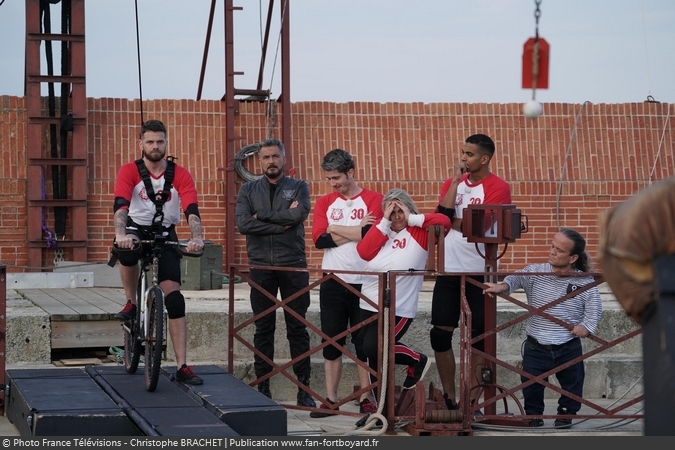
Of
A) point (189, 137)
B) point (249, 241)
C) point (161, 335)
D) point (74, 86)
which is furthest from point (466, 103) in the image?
point (161, 335)

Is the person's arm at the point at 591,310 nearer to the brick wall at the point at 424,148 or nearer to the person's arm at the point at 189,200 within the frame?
the person's arm at the point at 189,200

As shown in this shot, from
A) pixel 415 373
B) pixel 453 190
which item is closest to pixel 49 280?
pixel 415 373

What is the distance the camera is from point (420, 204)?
45.1ft

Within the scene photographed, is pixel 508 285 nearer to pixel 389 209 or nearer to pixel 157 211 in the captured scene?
pixel 389 209

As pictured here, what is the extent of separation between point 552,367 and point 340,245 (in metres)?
1.83

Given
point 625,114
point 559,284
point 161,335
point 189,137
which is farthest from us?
point 625,114

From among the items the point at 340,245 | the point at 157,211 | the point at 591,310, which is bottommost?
the point at 591,310

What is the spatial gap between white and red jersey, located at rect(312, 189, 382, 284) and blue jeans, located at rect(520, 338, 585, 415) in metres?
1.41

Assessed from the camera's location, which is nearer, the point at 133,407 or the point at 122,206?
the point at 133,407

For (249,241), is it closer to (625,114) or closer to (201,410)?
(201,410)

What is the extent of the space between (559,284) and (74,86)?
7332mm

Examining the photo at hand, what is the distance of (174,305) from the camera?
7.45m

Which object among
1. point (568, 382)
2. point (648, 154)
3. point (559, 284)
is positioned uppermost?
point (648, 154)

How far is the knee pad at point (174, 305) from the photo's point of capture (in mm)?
7426
